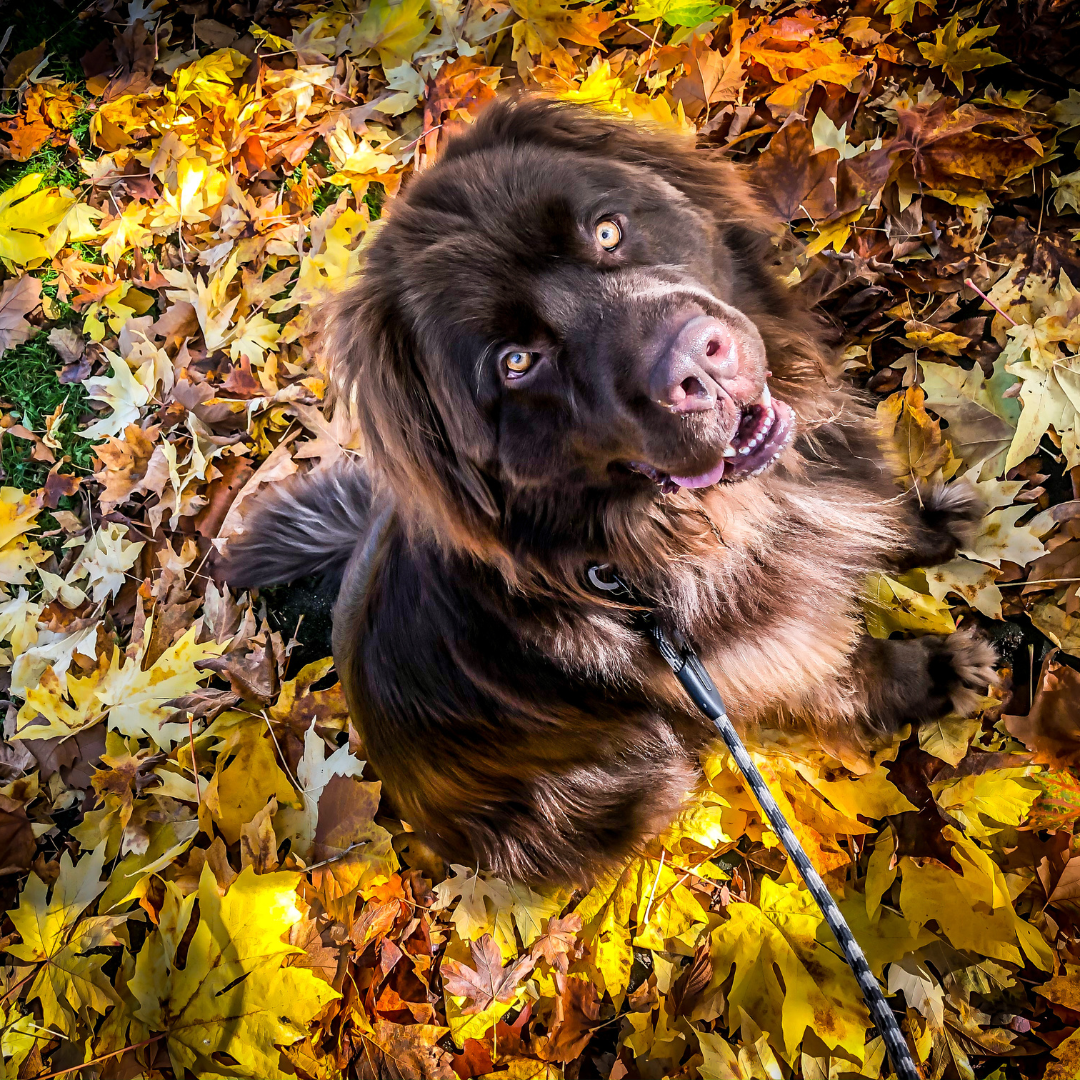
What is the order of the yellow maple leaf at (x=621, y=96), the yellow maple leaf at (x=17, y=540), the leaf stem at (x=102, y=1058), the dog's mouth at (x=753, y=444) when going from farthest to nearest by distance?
the yellow maple leaf at (x=17, y=540), the yellow maple leaf at (x=621, y=96), the leaf stem at (x=102, y=1058), the dog's mouth at (x=753, y=444)

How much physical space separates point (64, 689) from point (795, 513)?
9.09 ft

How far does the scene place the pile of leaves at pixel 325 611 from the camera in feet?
7.29

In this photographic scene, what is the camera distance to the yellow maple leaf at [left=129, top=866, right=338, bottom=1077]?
2.16m

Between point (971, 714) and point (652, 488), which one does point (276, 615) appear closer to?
point (652, 488)

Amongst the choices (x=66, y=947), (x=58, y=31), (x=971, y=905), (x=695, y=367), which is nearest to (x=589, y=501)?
(x=695, y=367)

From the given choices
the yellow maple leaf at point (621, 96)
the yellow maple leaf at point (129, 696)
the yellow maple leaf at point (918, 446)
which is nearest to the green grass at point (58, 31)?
the yellow maple leaf at point (621, 96)

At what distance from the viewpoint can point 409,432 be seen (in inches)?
82.2

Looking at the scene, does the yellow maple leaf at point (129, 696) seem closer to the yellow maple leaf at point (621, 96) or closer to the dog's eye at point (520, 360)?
the dog's eye at point (520, 360)

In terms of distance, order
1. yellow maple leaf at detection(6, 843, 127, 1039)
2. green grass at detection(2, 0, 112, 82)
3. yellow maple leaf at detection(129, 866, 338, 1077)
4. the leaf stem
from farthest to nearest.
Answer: green grass at detection(2, 0, 112, 82) → yellow maple leaf at detection(6, 843, 127, 1039) → the leaf stem → yellow maple leaf at detection(129, 866, 338, 1077)

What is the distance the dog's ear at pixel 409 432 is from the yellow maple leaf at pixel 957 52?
2.28 m

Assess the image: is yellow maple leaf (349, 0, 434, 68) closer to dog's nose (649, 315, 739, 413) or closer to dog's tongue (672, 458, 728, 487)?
dog's nose (649, 315, 739, 413)

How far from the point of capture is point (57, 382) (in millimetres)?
3789

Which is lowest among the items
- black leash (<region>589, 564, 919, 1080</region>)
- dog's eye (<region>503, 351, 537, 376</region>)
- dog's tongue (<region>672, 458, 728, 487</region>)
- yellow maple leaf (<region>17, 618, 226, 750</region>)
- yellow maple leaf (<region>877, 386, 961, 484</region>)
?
yellow maple leaf (<region>17, 618, 226, 750</region>)

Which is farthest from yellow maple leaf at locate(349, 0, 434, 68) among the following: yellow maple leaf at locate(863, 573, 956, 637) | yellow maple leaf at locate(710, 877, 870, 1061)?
yellow maple leaf at locate(710, 877, 870, 1061)
